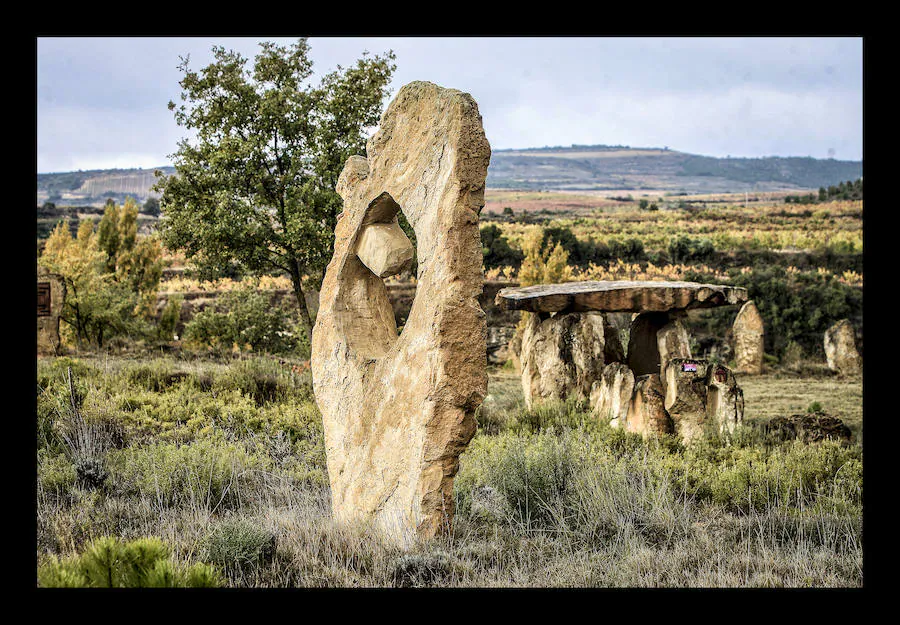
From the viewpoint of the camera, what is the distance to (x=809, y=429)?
32.6 ft

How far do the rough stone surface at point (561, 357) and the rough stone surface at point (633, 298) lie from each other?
0.46 m

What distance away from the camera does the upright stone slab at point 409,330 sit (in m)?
4.97

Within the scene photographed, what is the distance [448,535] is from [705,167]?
13209 cm

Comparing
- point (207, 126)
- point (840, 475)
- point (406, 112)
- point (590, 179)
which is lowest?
point (840, 475)

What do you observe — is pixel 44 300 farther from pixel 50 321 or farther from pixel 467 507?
pixel 467 507

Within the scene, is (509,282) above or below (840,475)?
above

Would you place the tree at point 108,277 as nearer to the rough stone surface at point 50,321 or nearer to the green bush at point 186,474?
the rough stone surface at point 50,321

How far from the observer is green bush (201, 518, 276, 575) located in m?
4.90

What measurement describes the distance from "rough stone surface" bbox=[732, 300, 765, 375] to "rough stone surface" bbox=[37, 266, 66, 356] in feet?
41.6

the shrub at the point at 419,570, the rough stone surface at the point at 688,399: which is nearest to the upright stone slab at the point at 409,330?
the shrub at the point at 419,570

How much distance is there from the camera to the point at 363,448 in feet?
18.5

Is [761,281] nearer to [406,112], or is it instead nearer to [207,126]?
[207,126]

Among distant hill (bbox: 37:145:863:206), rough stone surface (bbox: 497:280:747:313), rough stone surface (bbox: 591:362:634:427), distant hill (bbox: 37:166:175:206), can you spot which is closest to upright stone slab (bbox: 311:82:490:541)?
rough stone surface (bbox: 591:362:634:427)

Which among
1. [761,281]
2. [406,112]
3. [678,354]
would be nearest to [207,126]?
[678,354]
